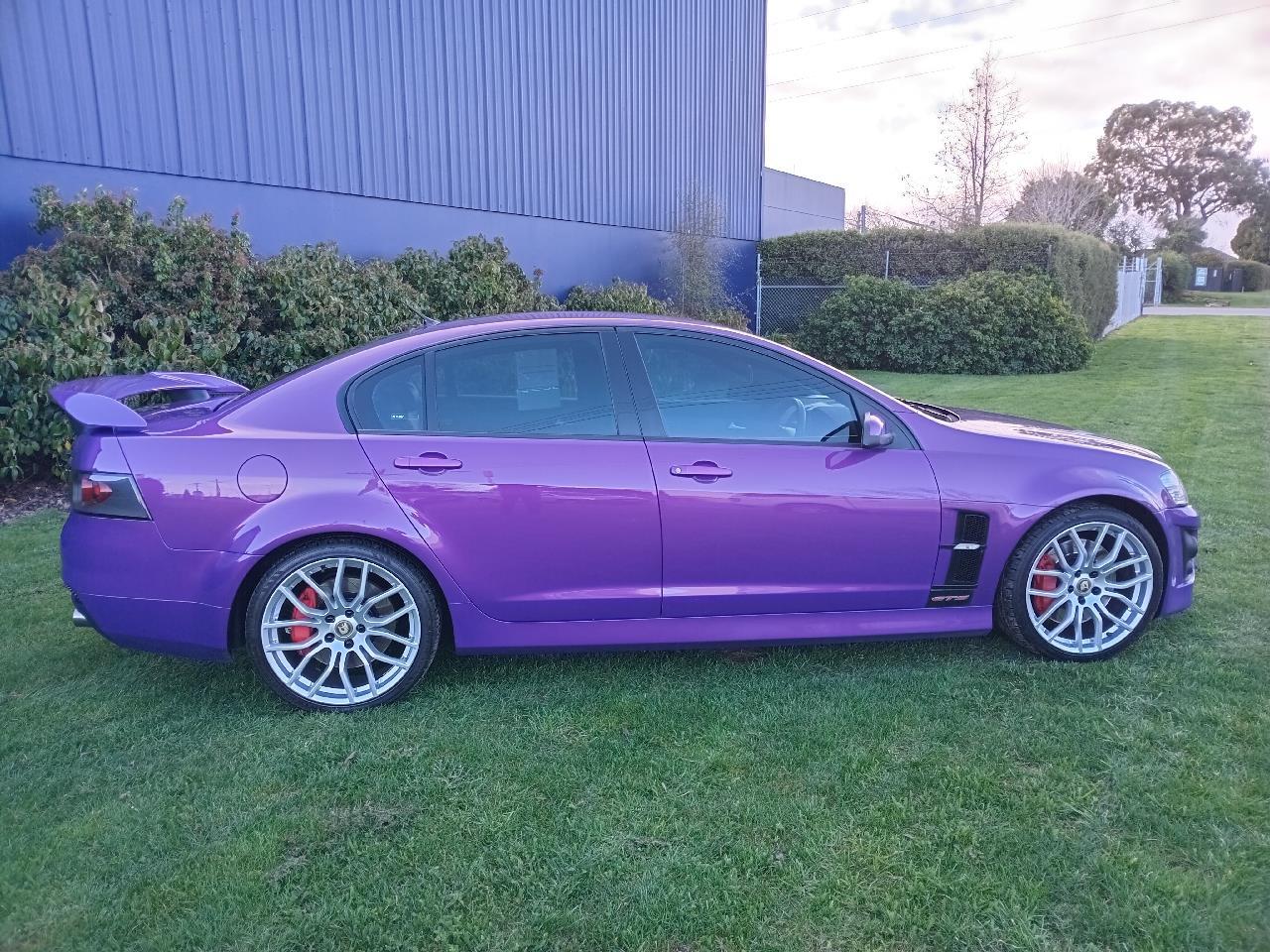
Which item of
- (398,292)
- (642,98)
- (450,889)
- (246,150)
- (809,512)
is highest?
(642,98)

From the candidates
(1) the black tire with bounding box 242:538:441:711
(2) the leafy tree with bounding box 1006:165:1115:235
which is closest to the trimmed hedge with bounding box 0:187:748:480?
(1) the black tire with bounding box 242:538:441:711

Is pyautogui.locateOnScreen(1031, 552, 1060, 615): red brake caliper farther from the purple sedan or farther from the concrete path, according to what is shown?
the concrete path

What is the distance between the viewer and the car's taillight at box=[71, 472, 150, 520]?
3.29 meters

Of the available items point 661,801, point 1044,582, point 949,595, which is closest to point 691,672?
point 661,801

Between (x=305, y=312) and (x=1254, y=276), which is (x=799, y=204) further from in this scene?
(x=1254, y=276)

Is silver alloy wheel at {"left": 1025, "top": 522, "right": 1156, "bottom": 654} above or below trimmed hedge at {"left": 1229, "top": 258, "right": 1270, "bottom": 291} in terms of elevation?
below

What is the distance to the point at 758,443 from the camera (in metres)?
3.59

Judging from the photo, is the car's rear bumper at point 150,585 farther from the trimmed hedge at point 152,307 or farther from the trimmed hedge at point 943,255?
the trimmed hedge at point 943,255

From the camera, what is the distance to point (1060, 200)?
34500mm

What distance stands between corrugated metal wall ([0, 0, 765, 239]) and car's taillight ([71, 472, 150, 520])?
5.34 metres

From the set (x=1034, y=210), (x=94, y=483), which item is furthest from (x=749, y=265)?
(x=1034, y=210)

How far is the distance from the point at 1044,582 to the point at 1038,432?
68 centimetres

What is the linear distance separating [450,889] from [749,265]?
1772 centimetres

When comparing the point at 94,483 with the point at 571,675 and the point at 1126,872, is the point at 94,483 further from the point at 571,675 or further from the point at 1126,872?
the point at 1126,872
